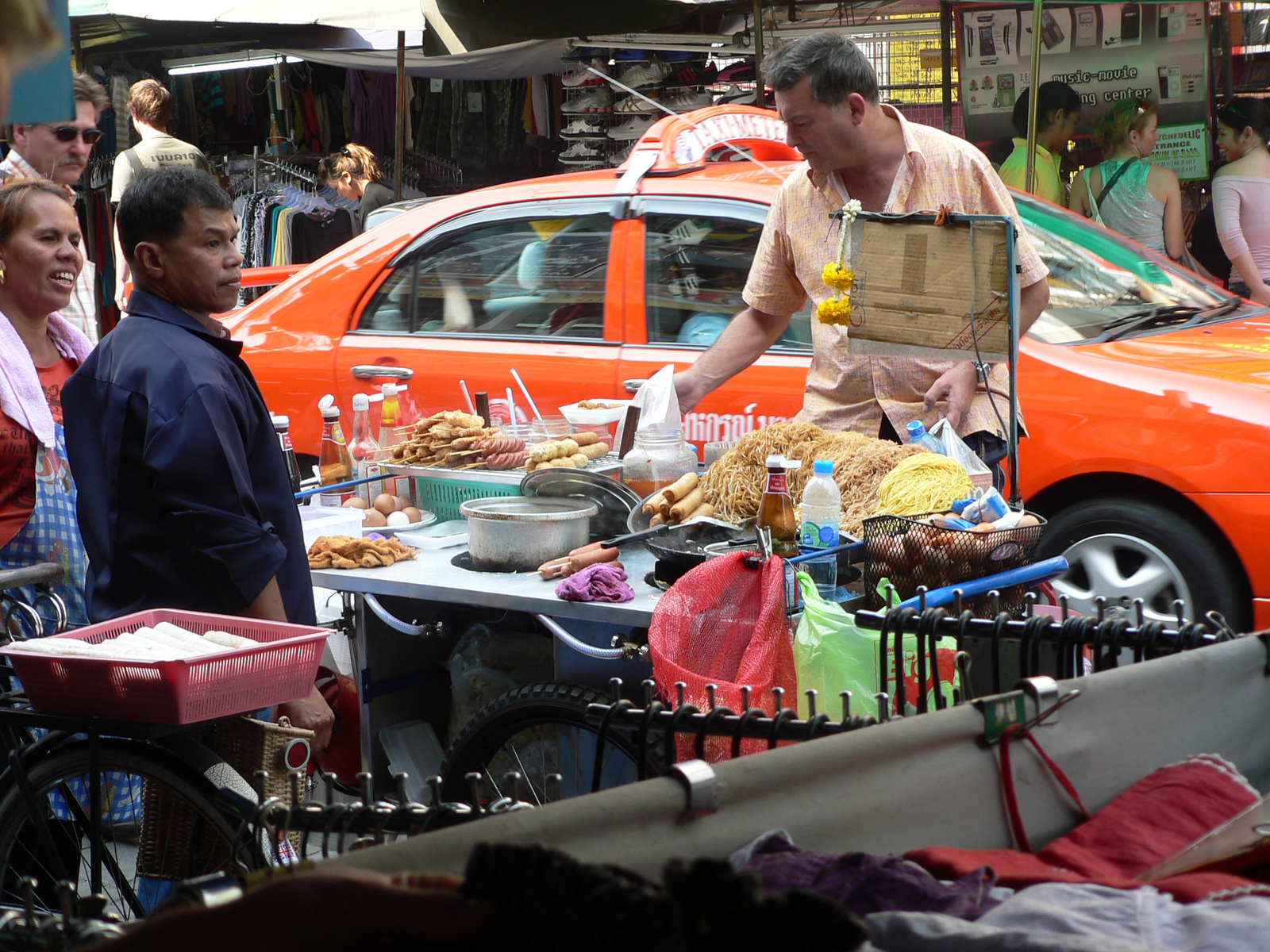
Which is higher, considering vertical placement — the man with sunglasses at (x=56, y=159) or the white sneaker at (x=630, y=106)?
the white sneaker at (x=630, y=106)

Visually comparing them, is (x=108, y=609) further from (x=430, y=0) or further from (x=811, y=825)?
(x=430, y=0)

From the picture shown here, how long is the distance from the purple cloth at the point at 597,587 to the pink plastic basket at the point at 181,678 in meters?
0.67

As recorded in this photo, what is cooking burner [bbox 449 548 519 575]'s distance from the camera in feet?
11.2

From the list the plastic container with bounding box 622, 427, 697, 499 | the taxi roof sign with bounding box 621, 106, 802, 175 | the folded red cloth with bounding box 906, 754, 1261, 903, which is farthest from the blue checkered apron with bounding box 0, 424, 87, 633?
the taxi roof sign with bounding box 621, 106, 802, 175

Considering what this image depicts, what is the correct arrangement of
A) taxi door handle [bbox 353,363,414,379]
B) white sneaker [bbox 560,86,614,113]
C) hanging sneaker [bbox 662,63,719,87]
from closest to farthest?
taxi door handle [bbox 353,363,414,379], hanging sneaker [bbox 662,63,719,87], white sneaker [bbox 560,86,614,113]

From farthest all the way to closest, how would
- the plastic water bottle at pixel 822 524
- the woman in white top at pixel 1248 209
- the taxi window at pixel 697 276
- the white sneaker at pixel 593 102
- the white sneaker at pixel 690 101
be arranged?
the white sneaker at pixel 593 102, the white sneaker at pixel 690 101, the woman in white top at pixel 1248 209, the taxi window at pixel 697 276, the plastic water bottle at pixel 822 524

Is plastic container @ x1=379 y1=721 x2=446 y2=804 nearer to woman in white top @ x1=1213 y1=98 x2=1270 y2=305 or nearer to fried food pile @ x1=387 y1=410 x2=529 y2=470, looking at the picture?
fried food pile @ x1=387 y1=410 x2=529 y2=470

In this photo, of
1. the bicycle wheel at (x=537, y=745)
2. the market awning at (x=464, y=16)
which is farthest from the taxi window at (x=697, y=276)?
the market awning at (x=464, y=16)

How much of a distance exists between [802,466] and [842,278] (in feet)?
1.98

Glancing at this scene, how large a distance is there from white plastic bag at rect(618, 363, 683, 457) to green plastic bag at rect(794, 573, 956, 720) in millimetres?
1256

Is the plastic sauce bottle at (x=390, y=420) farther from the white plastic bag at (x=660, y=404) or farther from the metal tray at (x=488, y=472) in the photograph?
the white plastic bag at (x=660, y=404)

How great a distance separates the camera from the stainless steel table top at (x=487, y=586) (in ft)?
9.94

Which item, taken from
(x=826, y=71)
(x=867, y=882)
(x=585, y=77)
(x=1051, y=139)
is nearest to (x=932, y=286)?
(x=826, y=71)

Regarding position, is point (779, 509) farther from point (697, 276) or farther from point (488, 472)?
point (697, 276)
